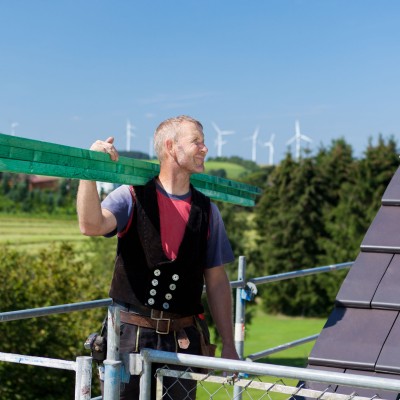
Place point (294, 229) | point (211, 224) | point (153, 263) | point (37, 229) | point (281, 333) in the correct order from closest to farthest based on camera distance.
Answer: point (153, 263)
point (211, 224)
point (294, 229)
point (281, 333)
point (37, 229)

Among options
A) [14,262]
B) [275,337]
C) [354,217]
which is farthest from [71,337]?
[275,337]

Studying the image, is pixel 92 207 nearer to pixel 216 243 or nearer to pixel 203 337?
pixel 216 243

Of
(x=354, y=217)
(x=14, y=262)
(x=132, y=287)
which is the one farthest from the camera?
(x=354, y=217)

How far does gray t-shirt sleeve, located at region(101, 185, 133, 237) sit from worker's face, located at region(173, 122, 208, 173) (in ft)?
0.75

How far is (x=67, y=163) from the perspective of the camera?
253 cm

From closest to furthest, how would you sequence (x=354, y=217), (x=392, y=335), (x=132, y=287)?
1. (x=392, y=335)
2. (x=132, y=287)
3. (x=354, y=217)

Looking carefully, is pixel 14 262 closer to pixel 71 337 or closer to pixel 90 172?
pixel 71 337

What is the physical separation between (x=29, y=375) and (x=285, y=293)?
23.5 metres

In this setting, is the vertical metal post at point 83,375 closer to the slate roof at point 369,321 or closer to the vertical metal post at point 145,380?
the vertical metal post at point 145,380

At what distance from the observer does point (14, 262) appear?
2978 cm

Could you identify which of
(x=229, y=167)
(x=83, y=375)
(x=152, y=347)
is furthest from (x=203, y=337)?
(x=229, y=167)

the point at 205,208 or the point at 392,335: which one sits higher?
the point at 205,208

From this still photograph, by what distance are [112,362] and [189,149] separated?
33.9 inches

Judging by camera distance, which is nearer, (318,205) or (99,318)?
(99,318)
